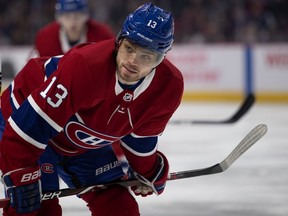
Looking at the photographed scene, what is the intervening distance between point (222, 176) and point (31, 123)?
210 cm

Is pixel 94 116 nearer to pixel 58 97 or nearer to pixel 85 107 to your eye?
pixel 85 107

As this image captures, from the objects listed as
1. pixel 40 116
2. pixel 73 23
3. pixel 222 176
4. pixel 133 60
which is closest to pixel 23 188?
pixel 40 116

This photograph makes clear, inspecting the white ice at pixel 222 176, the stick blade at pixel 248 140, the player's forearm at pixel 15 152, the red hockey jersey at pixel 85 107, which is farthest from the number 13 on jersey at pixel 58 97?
the white ice at pixel 222 176

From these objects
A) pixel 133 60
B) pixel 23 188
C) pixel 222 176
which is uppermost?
pixel 133 60

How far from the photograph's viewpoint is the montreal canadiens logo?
2.36 meters

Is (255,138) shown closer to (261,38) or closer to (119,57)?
(119,57)

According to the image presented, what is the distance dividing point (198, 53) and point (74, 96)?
6032 millimetres

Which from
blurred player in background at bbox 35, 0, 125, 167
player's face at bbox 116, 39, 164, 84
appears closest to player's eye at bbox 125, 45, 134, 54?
player's face at bbox 116, 39, 164, 84

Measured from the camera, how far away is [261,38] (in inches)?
318

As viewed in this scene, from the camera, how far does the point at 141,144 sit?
249cm

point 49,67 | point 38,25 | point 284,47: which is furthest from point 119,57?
point 38,25

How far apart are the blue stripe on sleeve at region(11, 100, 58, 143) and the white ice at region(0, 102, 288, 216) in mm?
1073

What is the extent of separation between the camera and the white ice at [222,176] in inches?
130

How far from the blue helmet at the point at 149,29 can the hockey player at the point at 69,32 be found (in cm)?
247
